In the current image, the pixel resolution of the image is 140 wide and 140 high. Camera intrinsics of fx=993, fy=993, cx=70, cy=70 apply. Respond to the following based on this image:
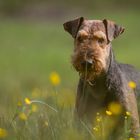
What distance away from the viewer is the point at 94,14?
3444 cm

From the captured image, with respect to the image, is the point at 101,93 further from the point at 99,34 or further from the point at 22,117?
the point at 22,117

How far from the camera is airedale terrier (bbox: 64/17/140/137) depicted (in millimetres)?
11227

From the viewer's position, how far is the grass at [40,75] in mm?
10320

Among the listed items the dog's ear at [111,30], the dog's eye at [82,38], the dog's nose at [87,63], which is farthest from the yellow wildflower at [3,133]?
the dog's ear at [111,30]

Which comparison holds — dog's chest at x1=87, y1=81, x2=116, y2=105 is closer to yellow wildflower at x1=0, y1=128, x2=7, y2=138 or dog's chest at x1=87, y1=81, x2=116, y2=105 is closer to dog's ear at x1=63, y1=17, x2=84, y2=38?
dog's ear at x1=63, y1=17, x2=84, y2=38

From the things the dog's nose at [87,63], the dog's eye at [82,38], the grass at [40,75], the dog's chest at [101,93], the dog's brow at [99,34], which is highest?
the dog's brow at [99,34]

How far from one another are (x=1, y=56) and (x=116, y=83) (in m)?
12.6

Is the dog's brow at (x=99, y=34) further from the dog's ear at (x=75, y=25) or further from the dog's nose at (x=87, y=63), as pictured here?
the dog's nose at (x=87, y=63)

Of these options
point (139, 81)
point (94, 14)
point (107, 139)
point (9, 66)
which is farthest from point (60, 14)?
point (107, 139)

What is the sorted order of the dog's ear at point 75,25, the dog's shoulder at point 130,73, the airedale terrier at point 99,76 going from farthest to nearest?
the dog's shoulder at point 130,73 → the dog's ear at point 75,25 → the airedale terrier at point 99,76

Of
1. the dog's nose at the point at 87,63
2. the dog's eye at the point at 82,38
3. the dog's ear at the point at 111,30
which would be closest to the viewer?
the dog's nose at the point at 87,63

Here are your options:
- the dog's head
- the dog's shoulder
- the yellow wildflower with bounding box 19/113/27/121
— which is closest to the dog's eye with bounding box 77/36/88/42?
the dog's head

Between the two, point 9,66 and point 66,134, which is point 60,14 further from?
point 66,134

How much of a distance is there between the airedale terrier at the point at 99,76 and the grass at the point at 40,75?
254mm
